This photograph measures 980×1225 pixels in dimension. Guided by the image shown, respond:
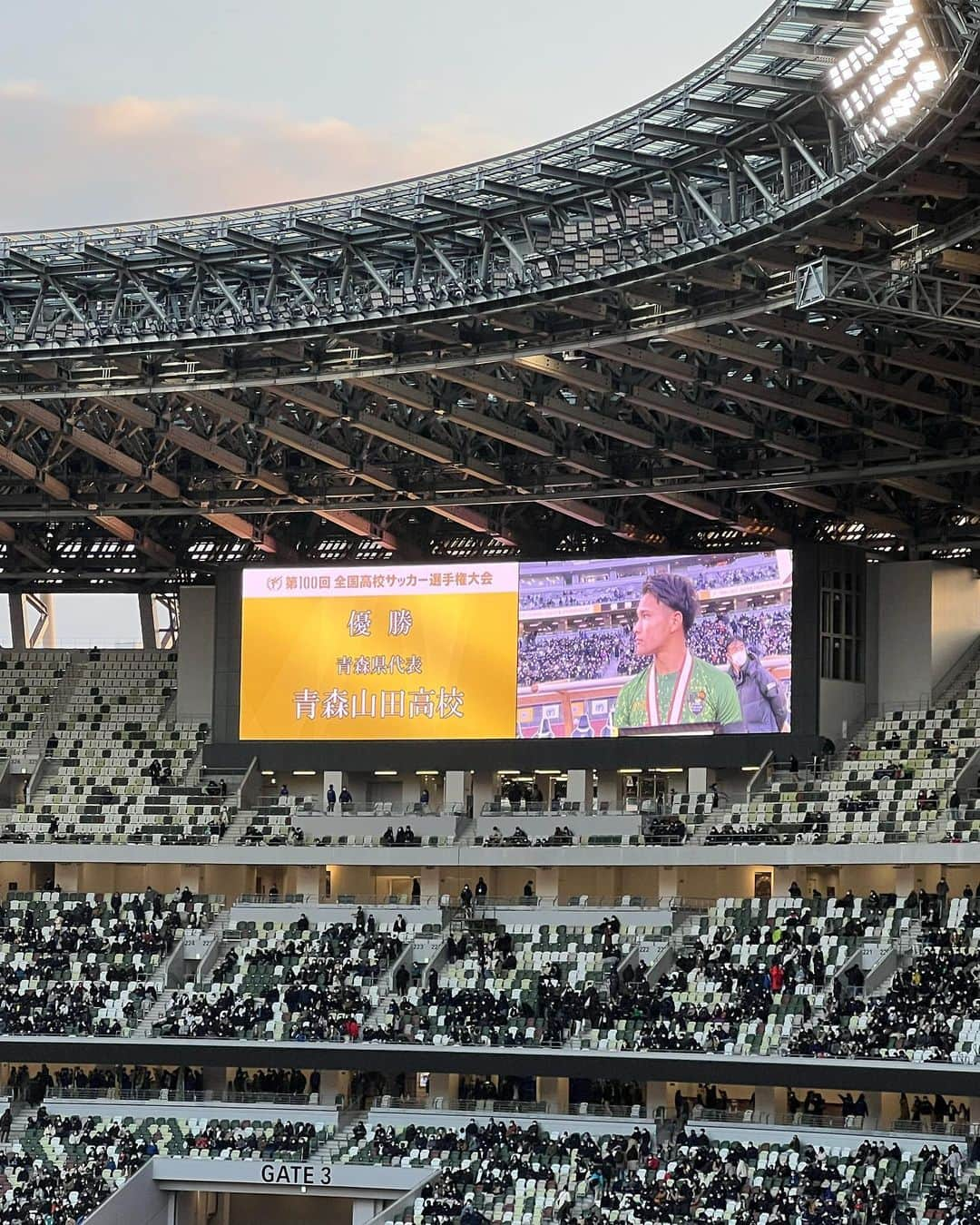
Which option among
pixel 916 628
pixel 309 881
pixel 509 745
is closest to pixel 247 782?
pixel 309 881

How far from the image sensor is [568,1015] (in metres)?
46.5

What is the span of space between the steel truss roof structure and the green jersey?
12.1ft

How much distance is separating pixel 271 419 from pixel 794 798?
14325 mm

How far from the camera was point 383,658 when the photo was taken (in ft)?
185

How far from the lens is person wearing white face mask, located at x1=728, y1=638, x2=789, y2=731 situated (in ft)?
172

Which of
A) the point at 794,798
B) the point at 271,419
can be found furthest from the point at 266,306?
the point at 794,798

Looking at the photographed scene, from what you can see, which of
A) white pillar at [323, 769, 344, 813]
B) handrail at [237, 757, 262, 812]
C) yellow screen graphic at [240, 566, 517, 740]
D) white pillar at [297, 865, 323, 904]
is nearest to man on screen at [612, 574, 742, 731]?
yellow screen graphic at [240, 566, 517, 740]

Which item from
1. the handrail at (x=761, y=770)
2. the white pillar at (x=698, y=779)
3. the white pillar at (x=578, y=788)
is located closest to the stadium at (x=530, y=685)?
the white pillar at (x=698, y=779)

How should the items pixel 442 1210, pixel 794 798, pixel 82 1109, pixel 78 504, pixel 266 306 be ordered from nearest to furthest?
pixel 442 1210 → pixel 266 306 → pixel 82 1109 → pixel 794 798 → pixel 78 504

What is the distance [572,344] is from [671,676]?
503 inches

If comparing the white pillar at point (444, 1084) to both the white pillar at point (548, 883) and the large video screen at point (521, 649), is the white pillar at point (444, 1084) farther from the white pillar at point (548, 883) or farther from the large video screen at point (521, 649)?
the large video screen at point (521, 649)

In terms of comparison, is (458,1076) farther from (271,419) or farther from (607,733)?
(271,419)

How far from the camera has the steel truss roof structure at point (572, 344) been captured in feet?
118

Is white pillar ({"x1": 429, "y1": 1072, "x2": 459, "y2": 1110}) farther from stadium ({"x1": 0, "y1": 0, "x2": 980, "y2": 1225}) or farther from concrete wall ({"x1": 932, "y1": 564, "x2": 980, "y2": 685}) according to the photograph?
concrete wall ({"x1": 932, "y1": 564, "x2": 980, "y2": 685})
